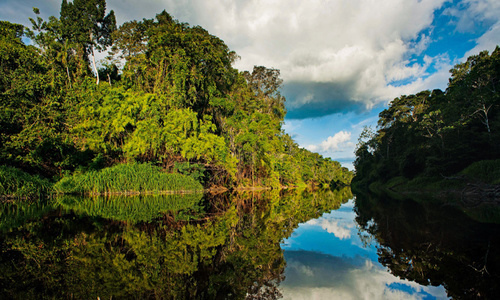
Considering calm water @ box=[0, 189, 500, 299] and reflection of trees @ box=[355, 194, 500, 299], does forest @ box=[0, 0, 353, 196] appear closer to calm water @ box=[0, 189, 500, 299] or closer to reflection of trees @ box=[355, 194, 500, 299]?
calm water @ box=[0, 189, 500, 299]

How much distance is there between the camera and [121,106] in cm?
2244

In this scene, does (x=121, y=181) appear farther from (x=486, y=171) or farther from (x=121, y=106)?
(x=486, y=171)

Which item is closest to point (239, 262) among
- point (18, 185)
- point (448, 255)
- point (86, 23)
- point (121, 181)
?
point (448, 255)

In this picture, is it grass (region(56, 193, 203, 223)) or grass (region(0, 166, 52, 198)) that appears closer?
grass (region(56, 193, 203, 223))

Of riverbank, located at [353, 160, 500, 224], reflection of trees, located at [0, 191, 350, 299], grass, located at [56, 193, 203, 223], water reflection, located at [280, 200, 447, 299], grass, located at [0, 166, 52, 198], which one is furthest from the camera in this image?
riverbank, located at [353, 160, 500, 224]

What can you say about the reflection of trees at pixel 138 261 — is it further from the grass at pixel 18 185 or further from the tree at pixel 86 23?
the tree at pixel 86 23

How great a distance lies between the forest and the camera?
69.8 ft

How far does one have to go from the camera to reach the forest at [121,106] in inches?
837

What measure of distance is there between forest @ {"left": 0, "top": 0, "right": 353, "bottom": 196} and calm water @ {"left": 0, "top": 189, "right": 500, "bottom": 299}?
47.7 ft

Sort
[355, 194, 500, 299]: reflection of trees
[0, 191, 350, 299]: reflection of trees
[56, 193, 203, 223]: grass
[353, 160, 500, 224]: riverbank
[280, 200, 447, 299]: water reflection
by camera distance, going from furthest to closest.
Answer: [353, 160, 500, 224]: riverbank
[56, 193, 203, 223]: grass
[355, 194, 500, 299]: reflection of trees
[280, 200, 447, 299]: water reflection
[0, 191, 350, 299]: reflection of trees

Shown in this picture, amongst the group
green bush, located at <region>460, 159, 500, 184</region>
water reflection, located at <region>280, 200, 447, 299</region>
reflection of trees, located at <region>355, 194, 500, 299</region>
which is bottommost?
water reflection, located at <region>280, 200, 447, 299</region>

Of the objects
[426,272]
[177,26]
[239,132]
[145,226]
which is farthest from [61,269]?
[177,26]

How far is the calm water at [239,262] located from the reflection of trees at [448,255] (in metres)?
0.02

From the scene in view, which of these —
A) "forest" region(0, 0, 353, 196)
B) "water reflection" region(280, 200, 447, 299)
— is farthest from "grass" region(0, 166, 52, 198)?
"water reflection" region(280, 200, 447, 299)
